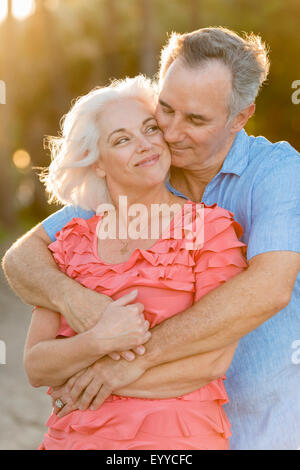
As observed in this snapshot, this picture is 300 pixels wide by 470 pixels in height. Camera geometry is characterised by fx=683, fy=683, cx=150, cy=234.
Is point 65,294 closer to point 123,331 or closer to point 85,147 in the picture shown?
point 123,331

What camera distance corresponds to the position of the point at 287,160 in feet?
8.21

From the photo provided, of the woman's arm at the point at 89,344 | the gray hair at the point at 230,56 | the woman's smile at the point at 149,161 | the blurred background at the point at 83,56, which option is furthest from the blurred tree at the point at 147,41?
the woman's arm at the point at 89,344

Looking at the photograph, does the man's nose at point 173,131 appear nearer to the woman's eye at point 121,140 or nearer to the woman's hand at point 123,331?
the woman's eye at point 121,140

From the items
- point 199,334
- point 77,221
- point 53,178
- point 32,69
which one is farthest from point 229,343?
point 32,69

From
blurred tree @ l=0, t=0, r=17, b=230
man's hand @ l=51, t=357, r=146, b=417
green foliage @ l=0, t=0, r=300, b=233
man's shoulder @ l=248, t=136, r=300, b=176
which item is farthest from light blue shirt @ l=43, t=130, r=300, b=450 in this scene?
blurred tree @ l=0, t=0, r=17, b=230

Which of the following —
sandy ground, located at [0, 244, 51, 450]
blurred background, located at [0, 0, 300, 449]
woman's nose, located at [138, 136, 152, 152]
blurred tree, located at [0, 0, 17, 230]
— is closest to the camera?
woman's nose, located at [138, 136, 152, 152]

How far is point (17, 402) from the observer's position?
597 centimetres

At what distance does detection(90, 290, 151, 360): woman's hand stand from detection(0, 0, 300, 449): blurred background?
7977 mm

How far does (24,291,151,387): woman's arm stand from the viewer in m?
2.17

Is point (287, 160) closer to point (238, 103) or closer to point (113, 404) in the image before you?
point (238, 103)

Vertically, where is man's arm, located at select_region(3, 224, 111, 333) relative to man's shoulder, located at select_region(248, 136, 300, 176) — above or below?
below

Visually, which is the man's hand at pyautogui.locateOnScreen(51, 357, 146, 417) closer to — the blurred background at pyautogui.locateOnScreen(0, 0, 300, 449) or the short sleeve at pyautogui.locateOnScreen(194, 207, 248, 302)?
the short sleeve at pyautogui.locateOnScreen(194, 207, 248, 302)

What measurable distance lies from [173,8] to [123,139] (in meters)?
12.4

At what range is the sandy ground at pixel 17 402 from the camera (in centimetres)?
521
